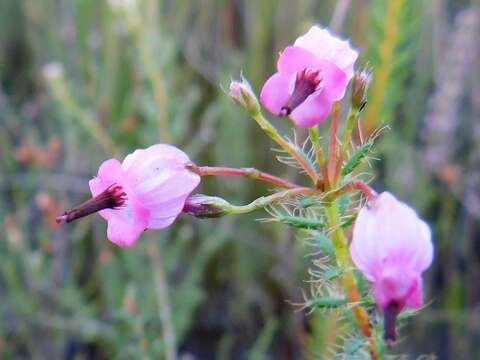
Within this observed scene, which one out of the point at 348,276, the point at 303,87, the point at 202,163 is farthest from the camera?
the point at 202,163

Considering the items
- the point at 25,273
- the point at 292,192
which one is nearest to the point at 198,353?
the point at 25,273

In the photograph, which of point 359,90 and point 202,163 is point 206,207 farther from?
point 202,163

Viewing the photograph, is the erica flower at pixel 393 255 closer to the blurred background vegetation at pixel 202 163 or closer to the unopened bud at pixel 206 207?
the unopened bud at pixel 206 207

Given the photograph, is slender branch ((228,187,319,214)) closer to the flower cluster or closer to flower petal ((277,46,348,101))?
the flower cluster

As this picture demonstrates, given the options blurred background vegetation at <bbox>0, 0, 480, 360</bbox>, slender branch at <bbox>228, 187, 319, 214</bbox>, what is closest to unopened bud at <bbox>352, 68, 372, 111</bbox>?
slender branch at <bbox>228, 187, 319, 214</bbox>

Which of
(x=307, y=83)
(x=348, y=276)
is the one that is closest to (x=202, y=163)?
(x=348, y=276)

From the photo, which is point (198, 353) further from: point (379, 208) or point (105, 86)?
point (379, 208)
